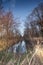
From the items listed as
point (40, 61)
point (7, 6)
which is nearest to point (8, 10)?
point (7, 6)

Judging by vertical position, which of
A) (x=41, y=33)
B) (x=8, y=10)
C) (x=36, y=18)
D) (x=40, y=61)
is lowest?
(x=40, y=61)

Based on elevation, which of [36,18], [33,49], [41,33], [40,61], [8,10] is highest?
[8,10]

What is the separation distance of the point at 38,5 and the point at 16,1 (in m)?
0.37

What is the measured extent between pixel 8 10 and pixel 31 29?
0.50 meters

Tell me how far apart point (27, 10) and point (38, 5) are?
7.8 inches

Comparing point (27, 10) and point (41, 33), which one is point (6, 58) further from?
point (27, 10)

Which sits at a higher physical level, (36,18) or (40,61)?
(36,18)

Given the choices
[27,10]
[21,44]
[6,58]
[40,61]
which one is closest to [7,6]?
[27,10]

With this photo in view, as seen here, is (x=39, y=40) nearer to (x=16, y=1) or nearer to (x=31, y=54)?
(x=31, y=54)

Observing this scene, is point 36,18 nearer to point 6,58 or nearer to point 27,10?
point 27,10

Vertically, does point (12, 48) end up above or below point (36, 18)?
below

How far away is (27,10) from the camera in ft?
8.46

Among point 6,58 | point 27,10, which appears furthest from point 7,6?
point 6,58

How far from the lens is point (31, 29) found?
8.34 feet
